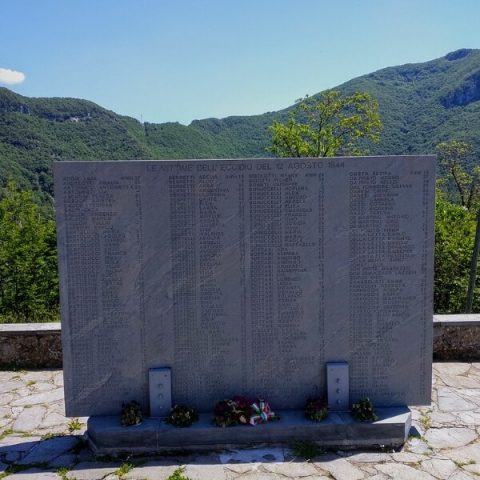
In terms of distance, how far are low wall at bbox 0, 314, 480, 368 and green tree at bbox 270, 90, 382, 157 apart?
17.2 meters

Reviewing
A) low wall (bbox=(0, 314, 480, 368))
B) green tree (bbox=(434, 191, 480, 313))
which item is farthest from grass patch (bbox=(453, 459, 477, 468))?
green tree (bbox=(434, 191, 480, 313))

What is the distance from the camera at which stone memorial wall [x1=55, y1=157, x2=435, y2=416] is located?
509cm

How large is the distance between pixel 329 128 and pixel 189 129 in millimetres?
52343

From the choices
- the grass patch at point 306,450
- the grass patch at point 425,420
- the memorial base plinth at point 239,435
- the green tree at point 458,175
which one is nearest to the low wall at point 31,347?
the memorial base plinth at point 239,435

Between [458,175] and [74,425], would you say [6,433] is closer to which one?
[74,425]

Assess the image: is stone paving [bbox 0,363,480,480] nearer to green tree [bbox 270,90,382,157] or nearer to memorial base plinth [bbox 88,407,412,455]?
memorial base plinth [bbox 88,407,412,455]

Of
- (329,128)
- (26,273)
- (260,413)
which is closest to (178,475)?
(260,413)

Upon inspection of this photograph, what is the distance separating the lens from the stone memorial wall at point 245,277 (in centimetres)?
509

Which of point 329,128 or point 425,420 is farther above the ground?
point 329,128

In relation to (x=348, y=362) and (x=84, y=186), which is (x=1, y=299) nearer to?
(x=84, y=186)

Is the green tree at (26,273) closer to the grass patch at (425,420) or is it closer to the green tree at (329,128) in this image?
the grass patch at (425,420)

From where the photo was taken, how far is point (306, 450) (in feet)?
15.8

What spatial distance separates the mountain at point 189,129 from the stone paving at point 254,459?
158 ft

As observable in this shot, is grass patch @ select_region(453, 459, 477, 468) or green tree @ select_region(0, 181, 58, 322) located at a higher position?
green tree @ select_region(0, 181, 58, 322)
